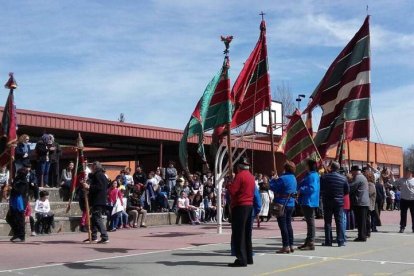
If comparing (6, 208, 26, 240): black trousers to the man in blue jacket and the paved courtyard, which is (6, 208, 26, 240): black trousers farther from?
the man in blue jacket

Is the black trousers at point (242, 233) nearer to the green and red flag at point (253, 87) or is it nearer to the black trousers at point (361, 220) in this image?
the black trousers at point (361, 220)

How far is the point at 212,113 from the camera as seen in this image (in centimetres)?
1456

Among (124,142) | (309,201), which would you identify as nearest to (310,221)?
(309,201)

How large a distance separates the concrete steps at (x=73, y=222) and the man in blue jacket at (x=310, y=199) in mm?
7548

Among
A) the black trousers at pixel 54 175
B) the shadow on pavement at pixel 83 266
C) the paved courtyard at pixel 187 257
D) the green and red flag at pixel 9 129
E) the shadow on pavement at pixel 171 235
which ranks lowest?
the shadow on pavement at pixel 83 266

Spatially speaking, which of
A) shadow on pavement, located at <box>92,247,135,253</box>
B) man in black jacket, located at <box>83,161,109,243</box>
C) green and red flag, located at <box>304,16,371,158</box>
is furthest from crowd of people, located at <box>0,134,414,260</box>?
green and red flag, located at <box>304,16,371,158</box>

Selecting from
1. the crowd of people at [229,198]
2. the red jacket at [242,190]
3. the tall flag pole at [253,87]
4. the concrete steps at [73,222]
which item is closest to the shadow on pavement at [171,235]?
the crowd of people at [229,198]

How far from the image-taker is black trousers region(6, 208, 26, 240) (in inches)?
545

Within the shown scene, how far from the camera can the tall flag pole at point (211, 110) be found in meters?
14.3

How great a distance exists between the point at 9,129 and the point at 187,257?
6140 mm

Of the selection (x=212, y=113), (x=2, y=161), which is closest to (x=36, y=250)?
(x=2, y=161)

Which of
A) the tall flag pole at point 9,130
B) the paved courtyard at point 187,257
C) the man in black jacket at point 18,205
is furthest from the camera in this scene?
the tall flag pole at point 9,130

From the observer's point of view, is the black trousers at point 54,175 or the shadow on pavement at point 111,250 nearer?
the shadow on pavement at point 111,250

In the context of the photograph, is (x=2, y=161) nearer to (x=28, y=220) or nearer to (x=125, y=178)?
Result: (x=28, y=220)
